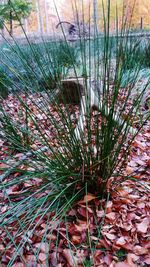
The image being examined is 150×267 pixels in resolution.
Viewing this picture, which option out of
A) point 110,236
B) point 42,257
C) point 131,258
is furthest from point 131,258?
point 42,257

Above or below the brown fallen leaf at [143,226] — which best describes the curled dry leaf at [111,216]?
above

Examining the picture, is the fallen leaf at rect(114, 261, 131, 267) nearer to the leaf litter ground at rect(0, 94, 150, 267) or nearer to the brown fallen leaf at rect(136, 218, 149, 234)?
the leaf litter ground at rect(0, 94, 150, 267)

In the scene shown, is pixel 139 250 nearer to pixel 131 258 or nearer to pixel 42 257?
pixel 131 258

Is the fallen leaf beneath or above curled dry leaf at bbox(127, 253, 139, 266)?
above

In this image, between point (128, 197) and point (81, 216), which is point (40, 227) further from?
point (128, 197)

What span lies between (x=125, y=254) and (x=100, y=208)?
0.75ft

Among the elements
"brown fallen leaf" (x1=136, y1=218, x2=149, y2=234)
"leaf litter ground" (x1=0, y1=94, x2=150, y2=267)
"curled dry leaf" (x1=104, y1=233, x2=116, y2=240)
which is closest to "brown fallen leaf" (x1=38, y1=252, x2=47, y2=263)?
"leaf litter ground" (x1=0, y1=94, x2=150, y2=267)

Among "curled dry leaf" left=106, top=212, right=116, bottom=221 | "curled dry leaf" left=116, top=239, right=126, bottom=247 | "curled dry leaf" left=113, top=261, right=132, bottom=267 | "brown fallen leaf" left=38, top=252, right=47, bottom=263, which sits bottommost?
"brown fallen leaf" left=38, top=252, right=47, bottom=263

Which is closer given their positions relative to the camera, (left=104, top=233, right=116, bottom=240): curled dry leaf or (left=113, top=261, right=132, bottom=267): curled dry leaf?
(left=113, top=261, right=132, bottom=267): curled dry leaf

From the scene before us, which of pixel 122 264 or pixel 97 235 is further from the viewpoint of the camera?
pixel 97 235

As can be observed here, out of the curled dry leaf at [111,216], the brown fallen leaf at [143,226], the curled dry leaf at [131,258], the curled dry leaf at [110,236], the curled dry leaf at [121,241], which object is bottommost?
the curled dry leaf at [131,258]

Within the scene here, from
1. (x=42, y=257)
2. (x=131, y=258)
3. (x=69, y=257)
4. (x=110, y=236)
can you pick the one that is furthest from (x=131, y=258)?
(x=42, y=257)

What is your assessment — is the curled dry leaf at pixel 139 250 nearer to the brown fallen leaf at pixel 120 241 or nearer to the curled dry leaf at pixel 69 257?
the brown fallen leaf at pixel 120 241

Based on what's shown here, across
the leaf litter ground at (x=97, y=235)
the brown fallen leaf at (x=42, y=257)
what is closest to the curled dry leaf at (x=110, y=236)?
the leaf litter ground at (x=97, y=235)
